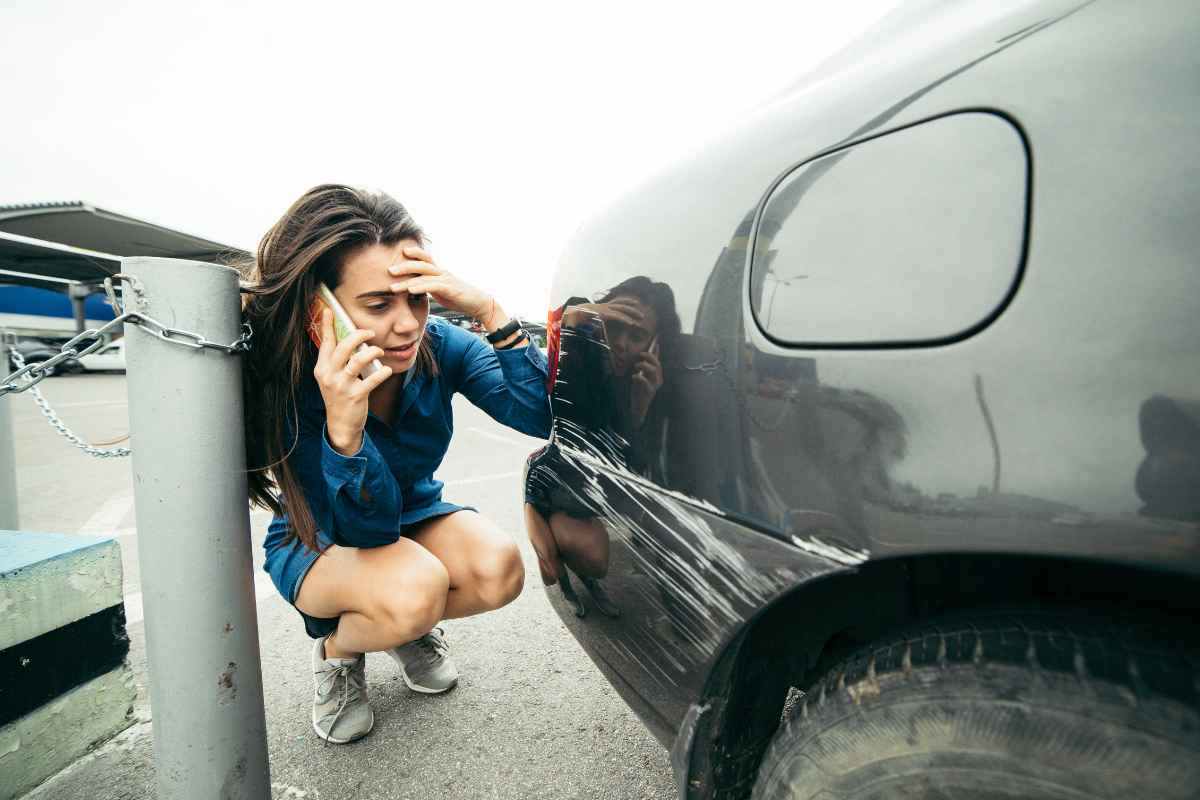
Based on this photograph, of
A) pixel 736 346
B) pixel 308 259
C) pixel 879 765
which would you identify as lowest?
pixel 879 765

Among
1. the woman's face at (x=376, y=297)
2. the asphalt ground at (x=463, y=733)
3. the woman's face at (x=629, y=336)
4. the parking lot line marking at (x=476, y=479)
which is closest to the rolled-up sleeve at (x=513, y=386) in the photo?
the woman's face at (x=376, y=297)

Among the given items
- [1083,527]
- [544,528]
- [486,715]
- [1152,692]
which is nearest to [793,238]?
[1083,527]

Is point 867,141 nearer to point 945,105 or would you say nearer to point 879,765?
point 945,105

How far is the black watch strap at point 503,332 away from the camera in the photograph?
1.57m

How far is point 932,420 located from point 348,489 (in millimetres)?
1206

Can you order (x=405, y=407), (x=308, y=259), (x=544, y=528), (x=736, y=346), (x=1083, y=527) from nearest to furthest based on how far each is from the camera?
(x=1083, y=527), (x=736, y=346), (x=544, y=528), (x=308, y=259), (x=405, y=407)

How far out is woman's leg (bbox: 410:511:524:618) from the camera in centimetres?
168

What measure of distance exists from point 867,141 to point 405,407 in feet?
4.16

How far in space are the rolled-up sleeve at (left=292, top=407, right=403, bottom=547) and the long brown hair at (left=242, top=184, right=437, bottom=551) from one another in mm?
71

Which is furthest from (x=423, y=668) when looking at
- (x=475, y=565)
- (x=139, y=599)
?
(x=139, y=599)

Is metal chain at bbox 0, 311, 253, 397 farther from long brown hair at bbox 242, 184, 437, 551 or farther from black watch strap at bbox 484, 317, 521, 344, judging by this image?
black watch strap at bbox 484, 317, 521, 344

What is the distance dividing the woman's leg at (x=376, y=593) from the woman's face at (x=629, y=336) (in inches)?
35.7

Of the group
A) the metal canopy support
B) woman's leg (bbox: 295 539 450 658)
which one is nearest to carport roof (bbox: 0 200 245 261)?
the metal canopy support

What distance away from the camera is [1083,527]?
54 cm
